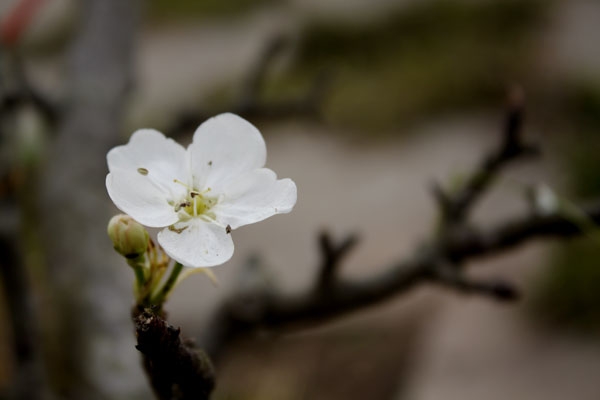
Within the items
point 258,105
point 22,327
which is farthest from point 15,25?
point 22,327

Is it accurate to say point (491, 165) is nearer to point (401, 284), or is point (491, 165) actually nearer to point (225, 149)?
point (401, 284)

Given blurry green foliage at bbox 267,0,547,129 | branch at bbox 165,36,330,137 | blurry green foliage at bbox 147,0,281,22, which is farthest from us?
blurry green foliage at bbox 147,0,281,22

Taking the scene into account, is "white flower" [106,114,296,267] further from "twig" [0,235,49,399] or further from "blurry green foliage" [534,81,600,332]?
"blurry green foliage" [534,81,600,332]

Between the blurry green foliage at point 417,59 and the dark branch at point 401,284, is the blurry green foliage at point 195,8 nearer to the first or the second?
the blurry green foliage at point 417,59

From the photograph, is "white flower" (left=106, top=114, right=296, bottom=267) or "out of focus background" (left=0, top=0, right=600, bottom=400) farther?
"out of focus background" (left=0, top=0, right=600, bottom=400)

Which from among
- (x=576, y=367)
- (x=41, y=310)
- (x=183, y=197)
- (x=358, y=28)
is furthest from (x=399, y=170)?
(x=183, y=197)

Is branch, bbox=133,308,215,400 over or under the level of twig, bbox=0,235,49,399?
under

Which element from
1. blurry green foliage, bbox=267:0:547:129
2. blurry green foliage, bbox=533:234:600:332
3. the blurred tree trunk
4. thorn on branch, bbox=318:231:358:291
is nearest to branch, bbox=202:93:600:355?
thorn on branch, bbox=318:231:358:291

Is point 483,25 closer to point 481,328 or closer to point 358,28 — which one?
point 358,28
